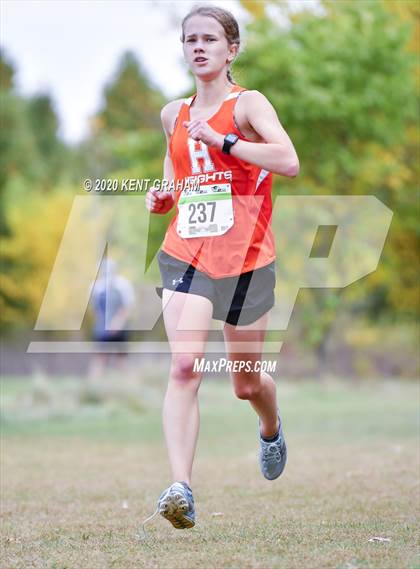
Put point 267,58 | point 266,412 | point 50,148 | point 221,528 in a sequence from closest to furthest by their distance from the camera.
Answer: point 221,528
point 266,412
point 267,58
point 50,148

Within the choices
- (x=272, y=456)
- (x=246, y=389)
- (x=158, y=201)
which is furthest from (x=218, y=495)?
(x=158, y=201)

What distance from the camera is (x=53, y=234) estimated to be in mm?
39906

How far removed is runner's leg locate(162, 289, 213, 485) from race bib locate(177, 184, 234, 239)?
327mm

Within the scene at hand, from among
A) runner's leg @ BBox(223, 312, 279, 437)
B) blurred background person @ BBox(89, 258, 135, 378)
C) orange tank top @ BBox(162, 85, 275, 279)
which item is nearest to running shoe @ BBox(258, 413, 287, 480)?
runner's leg @ BBox(223, 312, 279, 437)

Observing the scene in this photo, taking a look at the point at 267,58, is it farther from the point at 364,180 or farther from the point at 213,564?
the point at 213,564

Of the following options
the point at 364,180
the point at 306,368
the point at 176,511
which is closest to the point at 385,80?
the point at 364,180

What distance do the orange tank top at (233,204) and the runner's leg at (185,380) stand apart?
202mm

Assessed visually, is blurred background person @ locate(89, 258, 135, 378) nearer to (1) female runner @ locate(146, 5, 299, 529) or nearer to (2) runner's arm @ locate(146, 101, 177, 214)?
(2) runner's arm @ locate(146, 101, 177, 214)

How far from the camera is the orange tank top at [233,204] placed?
4.94 meters

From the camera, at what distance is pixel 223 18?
5012mm

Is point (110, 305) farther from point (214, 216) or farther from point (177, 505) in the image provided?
point (177, 505)

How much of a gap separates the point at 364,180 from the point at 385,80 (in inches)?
88.7

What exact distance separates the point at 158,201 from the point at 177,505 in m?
1.62

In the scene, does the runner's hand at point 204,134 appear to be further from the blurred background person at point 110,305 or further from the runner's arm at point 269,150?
the blurred background person at point 110,305
